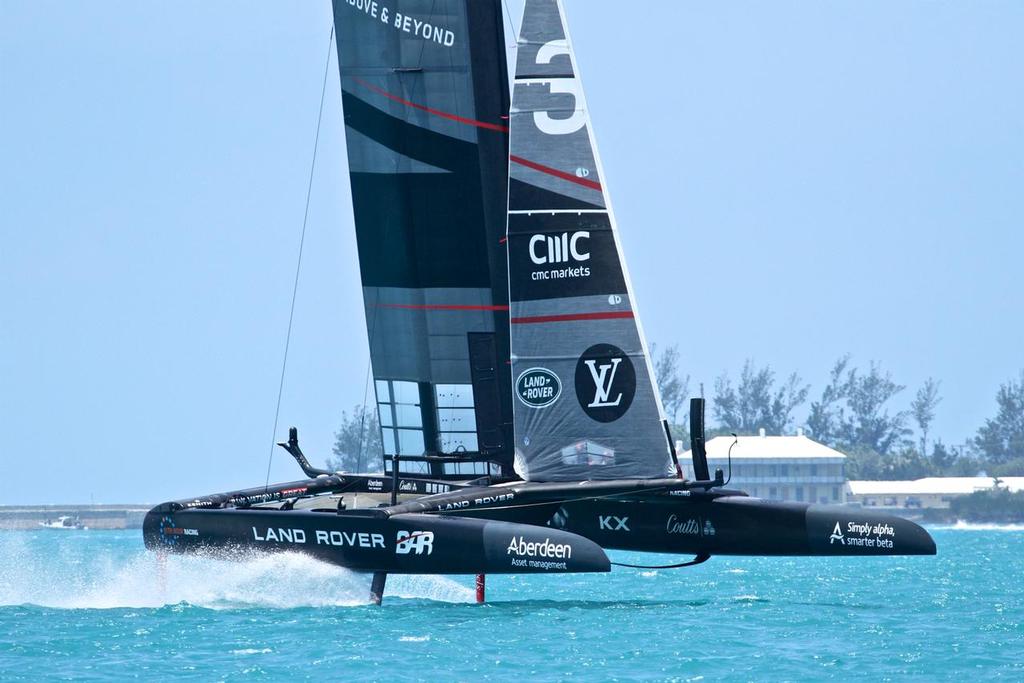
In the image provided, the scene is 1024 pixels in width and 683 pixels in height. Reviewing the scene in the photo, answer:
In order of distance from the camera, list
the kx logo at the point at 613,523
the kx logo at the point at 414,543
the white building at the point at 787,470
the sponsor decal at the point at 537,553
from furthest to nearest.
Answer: the white building at the point at 787,470 → the kx logo at the point at 613,523 → the kx logo at the point at 414,543 → the sponsor decal at the point at 537,553

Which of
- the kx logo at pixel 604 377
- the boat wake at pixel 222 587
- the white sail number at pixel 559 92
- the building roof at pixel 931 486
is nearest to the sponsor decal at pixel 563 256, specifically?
the kx logo at pixel 604 377

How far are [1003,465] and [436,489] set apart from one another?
9803cm

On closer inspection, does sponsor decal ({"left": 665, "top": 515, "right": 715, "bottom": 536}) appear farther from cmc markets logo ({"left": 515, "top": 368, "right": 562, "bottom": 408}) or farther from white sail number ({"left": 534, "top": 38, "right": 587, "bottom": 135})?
white sail number ({"left": 534, "top": 38, "right": 587, "bottom": 135})

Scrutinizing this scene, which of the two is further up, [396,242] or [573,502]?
[396,242]

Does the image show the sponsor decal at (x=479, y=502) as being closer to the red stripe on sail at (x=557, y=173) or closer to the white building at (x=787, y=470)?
the red stripe on sail at (x=557, y=173)

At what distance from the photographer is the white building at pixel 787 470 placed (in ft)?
306

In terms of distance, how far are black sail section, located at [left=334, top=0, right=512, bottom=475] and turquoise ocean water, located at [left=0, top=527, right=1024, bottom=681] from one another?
200cm

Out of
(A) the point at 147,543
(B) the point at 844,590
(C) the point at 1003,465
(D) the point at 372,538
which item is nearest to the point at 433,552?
(D) the point at 372,538

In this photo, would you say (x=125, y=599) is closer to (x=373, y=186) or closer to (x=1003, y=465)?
(x=373, y=186)

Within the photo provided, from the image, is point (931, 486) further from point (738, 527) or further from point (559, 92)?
point (559, 92)

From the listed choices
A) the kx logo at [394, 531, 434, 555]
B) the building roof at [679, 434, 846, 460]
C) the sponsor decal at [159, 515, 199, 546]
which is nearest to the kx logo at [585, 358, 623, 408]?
the kx logo at [394, 531, 434, 555]

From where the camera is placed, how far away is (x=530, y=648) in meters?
13.4

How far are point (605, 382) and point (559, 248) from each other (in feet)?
4.53

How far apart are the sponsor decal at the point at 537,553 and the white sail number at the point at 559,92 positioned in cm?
414
